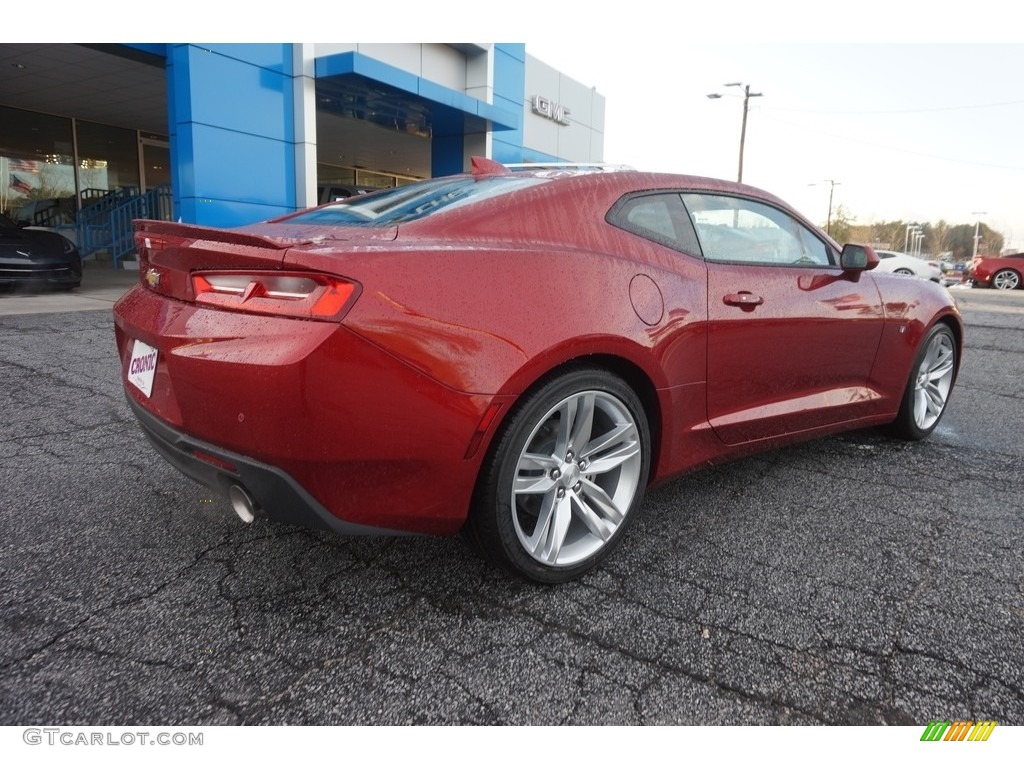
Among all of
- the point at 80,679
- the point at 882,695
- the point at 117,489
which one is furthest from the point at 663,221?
the point at 117,489

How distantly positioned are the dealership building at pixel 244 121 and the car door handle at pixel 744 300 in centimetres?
923

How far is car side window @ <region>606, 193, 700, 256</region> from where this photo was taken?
2541mm

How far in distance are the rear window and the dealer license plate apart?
70cm

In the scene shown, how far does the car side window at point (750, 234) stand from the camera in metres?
2.84

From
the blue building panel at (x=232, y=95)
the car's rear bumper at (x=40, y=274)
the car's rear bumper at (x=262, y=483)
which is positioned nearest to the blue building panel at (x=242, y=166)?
the blue building panel at (x=232, y=95)

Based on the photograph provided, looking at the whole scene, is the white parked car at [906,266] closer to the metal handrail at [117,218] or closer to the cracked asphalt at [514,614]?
the cracked asphalt at [514,614]

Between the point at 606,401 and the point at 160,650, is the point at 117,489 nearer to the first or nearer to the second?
the point at 160,650

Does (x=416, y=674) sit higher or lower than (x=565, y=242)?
lower

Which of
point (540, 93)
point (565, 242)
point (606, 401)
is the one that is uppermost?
point (540, 93)

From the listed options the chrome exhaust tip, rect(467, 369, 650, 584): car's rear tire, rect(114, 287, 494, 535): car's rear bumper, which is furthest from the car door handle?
the chrome exhaust tip

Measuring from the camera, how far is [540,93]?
65.7 feet

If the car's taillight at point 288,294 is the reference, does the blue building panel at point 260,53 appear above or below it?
above

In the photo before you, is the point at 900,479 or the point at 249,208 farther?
the point at 249,208

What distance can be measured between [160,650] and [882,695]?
1932 millimetres
